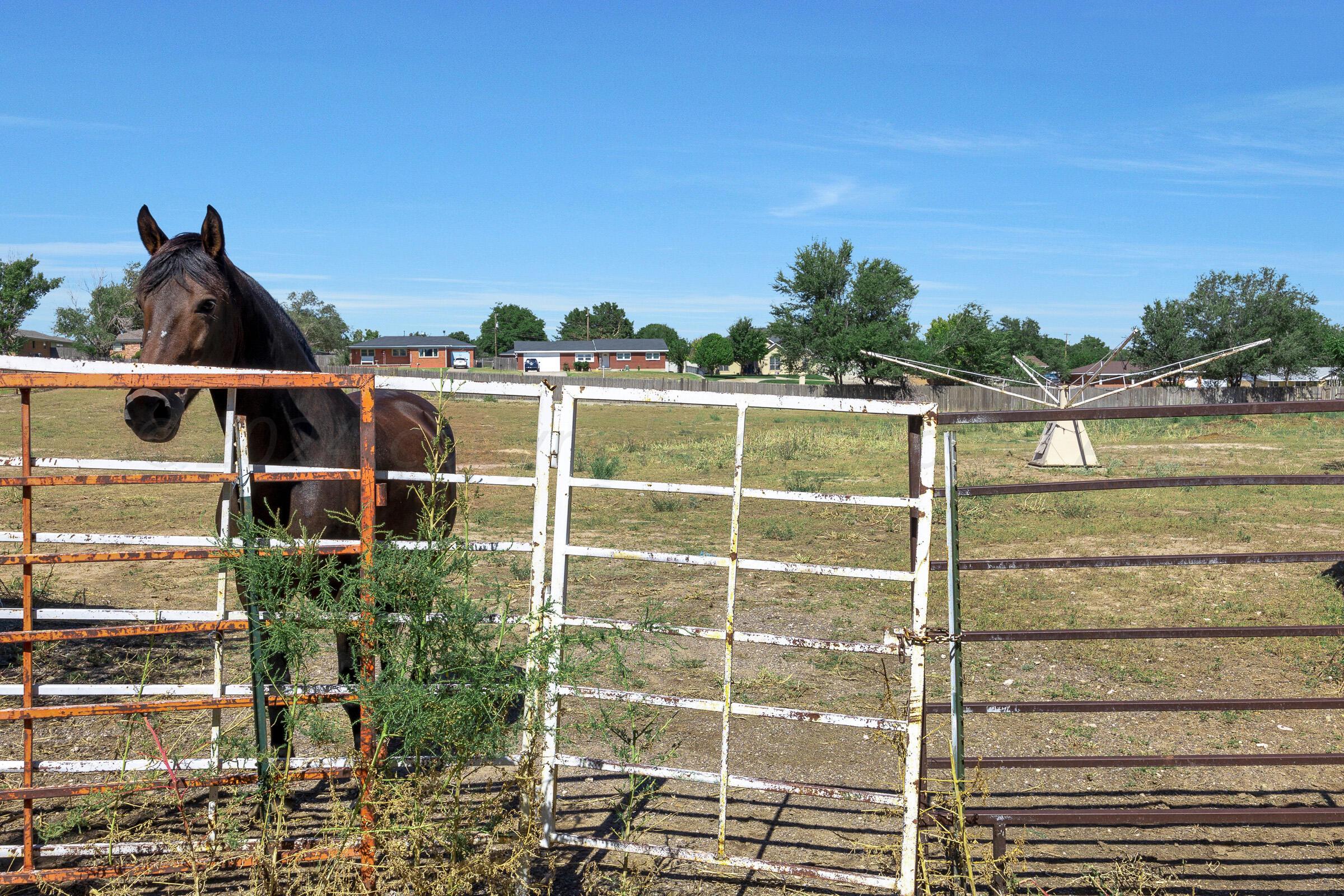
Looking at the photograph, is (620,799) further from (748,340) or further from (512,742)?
(748,340)

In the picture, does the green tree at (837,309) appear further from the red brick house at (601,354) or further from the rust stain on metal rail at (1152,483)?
the rust stain on metal rail at (1152,483)

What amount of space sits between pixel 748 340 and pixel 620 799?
109 meters

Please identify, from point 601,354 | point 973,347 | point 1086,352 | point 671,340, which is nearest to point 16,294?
point 601,354

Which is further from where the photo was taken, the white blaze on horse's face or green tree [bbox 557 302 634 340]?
green tree [bbox 557 302 634 340]

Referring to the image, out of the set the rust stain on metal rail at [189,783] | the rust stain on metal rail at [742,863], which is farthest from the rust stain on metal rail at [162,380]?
the rust stain on metal rail at [742,863]

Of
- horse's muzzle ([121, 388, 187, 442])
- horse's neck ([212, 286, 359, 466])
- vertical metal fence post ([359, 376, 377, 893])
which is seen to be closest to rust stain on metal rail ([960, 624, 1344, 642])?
vertical metal fence post ([359, 376, 377, 893])

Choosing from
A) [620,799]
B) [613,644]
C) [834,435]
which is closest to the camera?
[613,644]

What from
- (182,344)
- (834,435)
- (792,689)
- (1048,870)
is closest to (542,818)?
(1048,870)

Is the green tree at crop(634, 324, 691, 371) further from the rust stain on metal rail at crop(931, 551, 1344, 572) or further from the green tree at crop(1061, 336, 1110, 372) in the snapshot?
the rust stain on metal rail at crop(931, 551, 1344, 572)

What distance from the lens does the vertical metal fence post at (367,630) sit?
3268 millimetres

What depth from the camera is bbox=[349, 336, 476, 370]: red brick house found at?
94.7 meters

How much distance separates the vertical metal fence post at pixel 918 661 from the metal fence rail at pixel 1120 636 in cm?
9

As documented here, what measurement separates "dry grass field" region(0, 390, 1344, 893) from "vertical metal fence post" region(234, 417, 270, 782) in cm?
13

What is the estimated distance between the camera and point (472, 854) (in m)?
3.40
